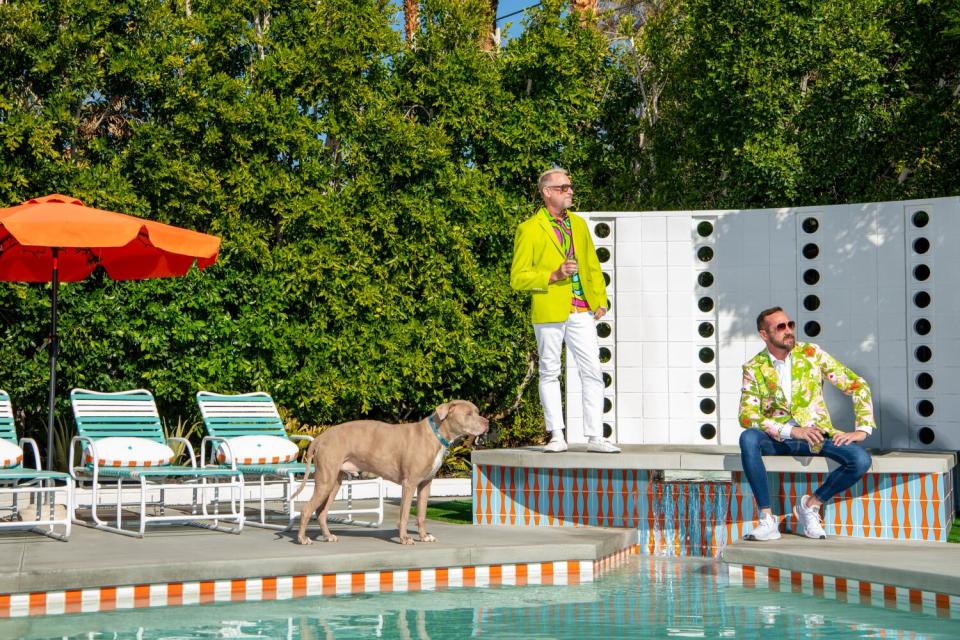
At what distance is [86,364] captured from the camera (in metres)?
11.1

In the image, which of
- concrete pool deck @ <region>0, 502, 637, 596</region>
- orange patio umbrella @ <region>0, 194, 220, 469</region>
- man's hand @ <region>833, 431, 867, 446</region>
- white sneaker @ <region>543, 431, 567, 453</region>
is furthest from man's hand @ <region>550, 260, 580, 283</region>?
orange patio umbrella @ <region>0, 194, 220, 469</region>

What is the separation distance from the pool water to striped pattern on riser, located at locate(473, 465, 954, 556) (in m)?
1.49

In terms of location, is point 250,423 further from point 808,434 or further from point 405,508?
point 808,434

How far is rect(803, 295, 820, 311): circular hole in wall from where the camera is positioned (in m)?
9.59

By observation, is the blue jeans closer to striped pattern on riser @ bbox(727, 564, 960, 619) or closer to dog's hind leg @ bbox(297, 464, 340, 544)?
striped pattern on riser @ bbox(727, 564, 960, 619)

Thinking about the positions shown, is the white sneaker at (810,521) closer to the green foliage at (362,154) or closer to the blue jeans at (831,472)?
the blue jeans at (831,472)

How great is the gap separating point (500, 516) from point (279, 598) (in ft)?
9.11

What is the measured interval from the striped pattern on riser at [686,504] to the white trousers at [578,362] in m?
0.42

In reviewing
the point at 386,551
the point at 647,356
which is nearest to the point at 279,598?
the point at 386,551

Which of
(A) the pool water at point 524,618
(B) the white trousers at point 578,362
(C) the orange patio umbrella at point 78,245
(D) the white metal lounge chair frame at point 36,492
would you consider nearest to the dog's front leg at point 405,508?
(A) the pool water at point 524,618

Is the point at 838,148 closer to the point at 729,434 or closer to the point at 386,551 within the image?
the point at 729,434

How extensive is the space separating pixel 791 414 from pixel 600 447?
5.06 feet

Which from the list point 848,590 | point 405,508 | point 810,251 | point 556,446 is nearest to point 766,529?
point 848,590

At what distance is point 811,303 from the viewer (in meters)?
9.62
